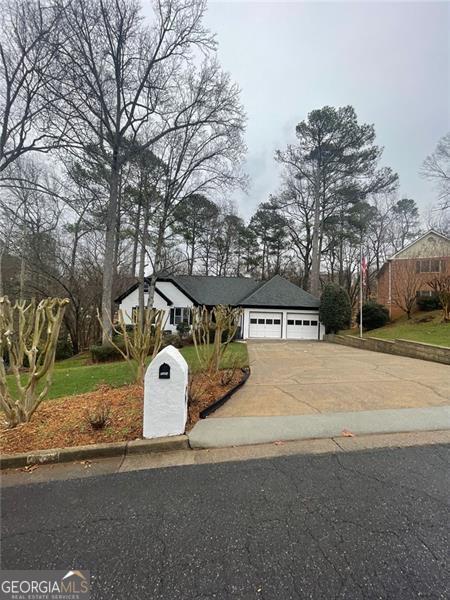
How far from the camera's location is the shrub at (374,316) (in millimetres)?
19344

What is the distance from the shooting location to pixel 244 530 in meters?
2.04

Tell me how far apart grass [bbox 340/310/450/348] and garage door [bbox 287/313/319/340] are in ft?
8.03

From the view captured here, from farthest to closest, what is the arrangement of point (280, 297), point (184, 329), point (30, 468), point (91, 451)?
point (280, 297) < point (184, 329) < point (91, 451) < point (30, 468)

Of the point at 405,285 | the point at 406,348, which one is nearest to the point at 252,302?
the point at 405,285

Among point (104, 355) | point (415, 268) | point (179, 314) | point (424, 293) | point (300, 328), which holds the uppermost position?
point (415, 268)

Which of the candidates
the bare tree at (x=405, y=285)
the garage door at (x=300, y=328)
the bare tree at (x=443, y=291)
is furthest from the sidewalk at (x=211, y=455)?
the bare tree at (x=405, y=285)

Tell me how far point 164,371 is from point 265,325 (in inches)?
701

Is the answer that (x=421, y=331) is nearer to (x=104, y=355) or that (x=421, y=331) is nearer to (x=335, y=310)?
(x=335, y=310)

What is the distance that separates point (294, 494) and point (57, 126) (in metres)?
15.5

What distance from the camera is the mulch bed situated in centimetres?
335

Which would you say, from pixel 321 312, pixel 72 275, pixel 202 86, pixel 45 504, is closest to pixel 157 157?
pixel 202 86

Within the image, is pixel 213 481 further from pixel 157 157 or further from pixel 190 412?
pixel 157 157

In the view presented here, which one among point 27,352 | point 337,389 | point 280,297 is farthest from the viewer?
point 280,297

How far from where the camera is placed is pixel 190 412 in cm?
434
